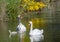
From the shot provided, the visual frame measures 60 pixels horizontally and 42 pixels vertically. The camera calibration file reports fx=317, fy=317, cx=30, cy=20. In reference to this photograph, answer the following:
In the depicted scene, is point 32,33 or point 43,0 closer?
point 32,33

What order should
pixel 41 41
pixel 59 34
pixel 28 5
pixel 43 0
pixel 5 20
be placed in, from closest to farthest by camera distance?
pixel 41 41 → pixel 59 34 → pixel 5 20 → pixel 28 5 → pixel 43 0

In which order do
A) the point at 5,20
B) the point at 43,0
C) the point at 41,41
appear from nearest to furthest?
1. the point at 41,41
2. the point at 5,20
3. the point at 43,0

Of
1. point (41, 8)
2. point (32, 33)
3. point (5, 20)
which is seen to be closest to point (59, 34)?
point (32, 33)

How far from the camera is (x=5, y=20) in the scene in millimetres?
31062

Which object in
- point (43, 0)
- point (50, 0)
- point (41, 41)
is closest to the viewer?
point (41, 41)

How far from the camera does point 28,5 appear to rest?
41.0 m

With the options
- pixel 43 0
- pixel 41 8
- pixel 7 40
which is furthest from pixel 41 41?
pixel 43 0

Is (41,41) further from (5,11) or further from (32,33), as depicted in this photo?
(5,11)

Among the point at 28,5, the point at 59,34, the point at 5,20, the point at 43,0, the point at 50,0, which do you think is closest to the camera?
the point at 59,34

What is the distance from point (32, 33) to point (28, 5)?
21743 millimetres

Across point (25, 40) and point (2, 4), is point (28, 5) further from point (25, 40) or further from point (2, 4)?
point (25, 40)

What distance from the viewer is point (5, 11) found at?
3241 cm

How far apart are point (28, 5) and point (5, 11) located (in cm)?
896

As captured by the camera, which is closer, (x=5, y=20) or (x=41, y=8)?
(x=5, y=20)
